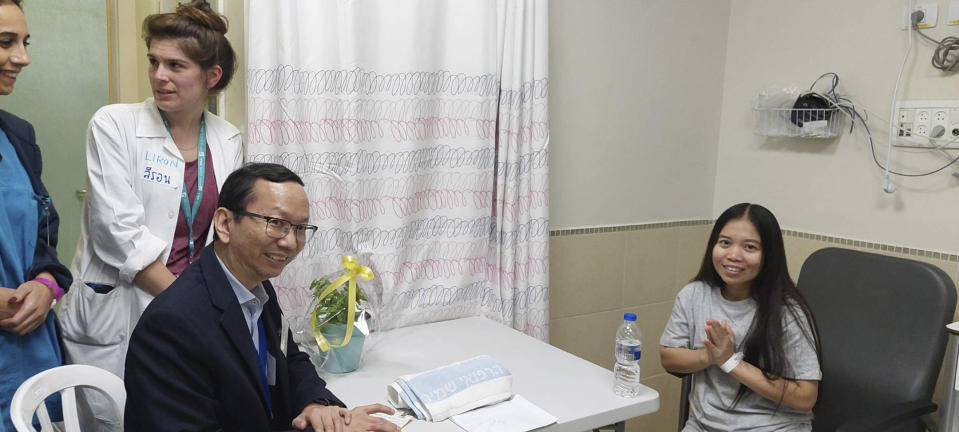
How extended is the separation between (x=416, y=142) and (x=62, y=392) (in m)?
1.18

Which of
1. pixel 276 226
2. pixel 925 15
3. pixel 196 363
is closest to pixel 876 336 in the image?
pixel 925 15

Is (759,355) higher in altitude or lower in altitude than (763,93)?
lower

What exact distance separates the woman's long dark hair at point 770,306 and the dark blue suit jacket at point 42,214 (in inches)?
67.5

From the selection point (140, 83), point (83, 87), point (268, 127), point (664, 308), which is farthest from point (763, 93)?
point (83, 87)

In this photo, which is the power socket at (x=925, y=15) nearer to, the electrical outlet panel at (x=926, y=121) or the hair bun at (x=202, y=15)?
the electrical outlet panel at (x=926, y=121)

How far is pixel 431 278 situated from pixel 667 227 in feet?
3.98

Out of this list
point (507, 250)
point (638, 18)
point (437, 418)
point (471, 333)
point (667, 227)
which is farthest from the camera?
point (667, 227)

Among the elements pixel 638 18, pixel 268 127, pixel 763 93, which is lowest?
pixel 268 127

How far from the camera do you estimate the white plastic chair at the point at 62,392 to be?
1.21m

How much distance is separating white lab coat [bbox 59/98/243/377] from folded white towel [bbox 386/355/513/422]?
2.22 feet

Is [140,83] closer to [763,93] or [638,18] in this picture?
[638,18]

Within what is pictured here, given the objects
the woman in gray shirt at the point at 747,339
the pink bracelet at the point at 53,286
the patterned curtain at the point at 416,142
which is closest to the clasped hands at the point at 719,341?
the woman in gray shirt at the point at 747,339

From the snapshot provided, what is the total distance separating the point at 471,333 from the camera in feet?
7.07

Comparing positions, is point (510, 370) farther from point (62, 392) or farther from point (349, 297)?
point (62, 392)
